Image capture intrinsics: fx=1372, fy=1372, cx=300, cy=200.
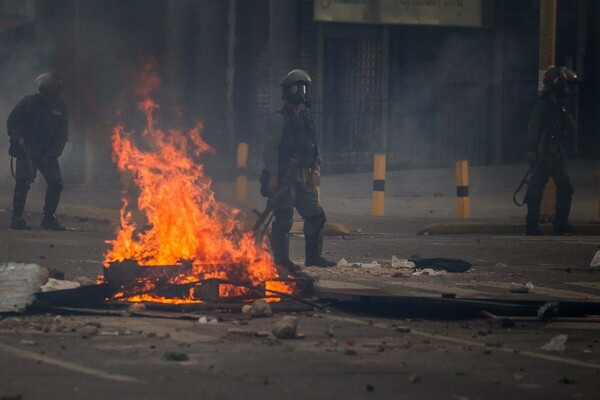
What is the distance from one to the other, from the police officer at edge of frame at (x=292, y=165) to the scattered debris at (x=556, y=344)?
388 cm

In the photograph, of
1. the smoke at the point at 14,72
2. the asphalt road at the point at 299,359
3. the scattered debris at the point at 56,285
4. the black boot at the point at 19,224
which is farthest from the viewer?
the smoke at the point at 14,72

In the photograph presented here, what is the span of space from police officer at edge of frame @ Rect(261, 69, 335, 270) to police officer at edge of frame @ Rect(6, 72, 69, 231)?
424cm

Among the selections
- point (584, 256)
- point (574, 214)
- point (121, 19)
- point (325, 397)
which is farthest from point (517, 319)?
point (121, 19)

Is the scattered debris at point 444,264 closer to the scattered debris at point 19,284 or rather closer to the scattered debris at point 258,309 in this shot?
the scattered debris at point 258,309

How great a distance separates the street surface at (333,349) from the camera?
734 centimetres

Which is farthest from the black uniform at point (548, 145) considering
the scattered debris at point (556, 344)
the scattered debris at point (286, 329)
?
the scattered debris at point (286, 329)

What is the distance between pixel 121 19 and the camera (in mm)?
21781

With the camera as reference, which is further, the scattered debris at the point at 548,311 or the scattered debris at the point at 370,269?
the scattered debris at the point at 370,269

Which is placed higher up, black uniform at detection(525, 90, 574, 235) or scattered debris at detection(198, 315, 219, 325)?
black uniform at detection(525, 90, 574, 235)

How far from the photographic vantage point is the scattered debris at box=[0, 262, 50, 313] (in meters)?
9.66

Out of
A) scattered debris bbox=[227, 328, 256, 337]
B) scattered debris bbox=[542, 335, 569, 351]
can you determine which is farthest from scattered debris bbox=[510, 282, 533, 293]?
scattered debris bbox=[227, 328, 256, 337]

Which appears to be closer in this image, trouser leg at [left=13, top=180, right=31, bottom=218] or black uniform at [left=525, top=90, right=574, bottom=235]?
black uniform at [left=525, top=90, right=574, bottom=235]

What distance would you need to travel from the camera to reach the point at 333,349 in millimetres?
8594

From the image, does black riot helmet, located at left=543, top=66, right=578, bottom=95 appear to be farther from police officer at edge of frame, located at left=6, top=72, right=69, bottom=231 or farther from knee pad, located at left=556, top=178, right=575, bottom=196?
police officer at edge of frame, located at left=6, top=72, right=69, bottom=231
